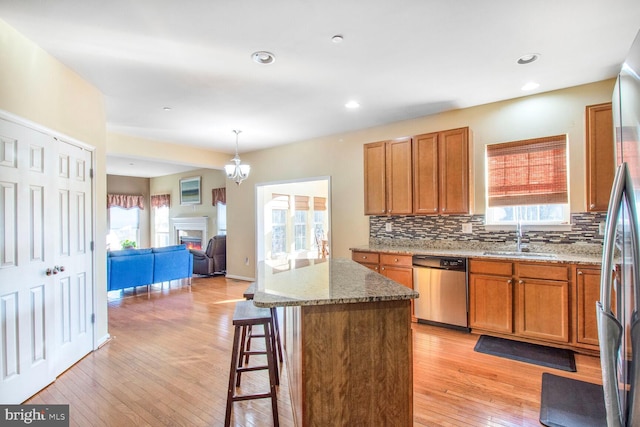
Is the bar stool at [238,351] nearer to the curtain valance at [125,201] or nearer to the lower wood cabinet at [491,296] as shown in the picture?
the lower wood cabinet at [491,296]

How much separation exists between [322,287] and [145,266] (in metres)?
4.74

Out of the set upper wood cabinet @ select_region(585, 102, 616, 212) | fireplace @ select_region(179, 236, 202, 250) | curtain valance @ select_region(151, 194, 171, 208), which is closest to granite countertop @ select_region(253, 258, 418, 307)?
upper wood cabinet @ select_region(585, 102, 616, 212)

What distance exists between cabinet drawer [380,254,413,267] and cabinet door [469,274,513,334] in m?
0.68

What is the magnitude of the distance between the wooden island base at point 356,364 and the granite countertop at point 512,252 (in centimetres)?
216

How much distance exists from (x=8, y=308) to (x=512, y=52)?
419 cm

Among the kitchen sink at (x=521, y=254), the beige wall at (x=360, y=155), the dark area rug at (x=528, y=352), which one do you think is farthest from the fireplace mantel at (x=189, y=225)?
the dark area rug at (x=528, y=352)

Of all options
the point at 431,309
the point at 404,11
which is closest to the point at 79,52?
the point at 404,11

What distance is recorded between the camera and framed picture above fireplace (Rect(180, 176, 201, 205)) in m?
8.95

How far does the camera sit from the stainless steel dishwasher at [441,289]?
347cm

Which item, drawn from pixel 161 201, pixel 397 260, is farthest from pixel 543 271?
pixel 161 201

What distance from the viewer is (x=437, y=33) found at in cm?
238

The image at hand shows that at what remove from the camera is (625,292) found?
113 centimetres

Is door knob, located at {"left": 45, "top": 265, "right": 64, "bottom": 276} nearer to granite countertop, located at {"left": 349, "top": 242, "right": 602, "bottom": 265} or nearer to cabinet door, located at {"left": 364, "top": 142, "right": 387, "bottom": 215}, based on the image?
granite countertop, located at {"left": 349, "top": 242, "right": 602, "bottom": 265}

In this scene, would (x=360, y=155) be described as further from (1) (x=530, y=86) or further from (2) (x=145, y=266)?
(2) (x=145, y=266)
